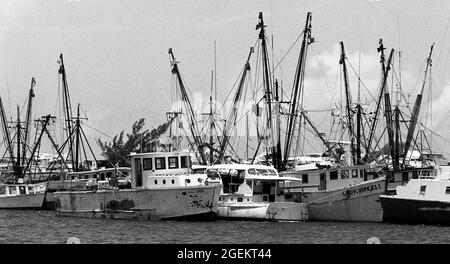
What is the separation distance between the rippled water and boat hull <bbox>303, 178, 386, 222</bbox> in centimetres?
253

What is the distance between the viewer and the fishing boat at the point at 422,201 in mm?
52438

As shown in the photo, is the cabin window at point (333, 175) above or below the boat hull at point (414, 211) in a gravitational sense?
above

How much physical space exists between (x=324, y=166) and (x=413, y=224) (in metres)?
12.3

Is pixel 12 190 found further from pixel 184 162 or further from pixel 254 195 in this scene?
pixel 184 162

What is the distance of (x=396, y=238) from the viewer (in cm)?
4247

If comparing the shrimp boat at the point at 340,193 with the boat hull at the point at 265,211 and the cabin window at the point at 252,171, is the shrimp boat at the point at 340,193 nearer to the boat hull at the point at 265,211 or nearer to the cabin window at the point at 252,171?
the boat hull at the point at 265,211

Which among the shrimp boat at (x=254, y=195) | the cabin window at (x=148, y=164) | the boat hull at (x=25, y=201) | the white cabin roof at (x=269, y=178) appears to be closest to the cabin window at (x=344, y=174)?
the white cabin roof at (x=269, y=178)

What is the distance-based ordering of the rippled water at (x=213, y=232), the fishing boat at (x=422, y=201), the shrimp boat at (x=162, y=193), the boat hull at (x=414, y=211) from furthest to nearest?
the shrimp boat at (x=162, y=193) < the fishing boat at (x=422, y=201) < the boat hull at (x=414, y=211) < the rippled water at (x=213, y=232)

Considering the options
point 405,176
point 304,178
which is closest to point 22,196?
point 304,178

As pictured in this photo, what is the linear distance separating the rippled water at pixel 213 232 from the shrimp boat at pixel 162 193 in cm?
126

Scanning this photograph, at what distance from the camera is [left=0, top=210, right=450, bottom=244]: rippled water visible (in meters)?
41.2

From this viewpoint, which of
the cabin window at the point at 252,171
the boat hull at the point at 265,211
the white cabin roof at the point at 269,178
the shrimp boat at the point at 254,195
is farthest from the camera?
the cabin window at the point at 252,171
